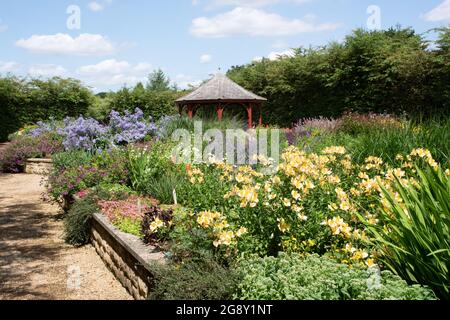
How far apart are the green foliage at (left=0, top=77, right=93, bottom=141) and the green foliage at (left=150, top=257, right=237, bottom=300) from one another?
1980cm

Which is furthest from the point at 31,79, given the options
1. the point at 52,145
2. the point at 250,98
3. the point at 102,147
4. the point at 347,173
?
the point at 347,173

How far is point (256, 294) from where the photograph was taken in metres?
2.92

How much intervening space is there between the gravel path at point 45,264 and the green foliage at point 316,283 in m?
2.32

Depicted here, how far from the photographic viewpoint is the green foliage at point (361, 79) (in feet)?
46.8

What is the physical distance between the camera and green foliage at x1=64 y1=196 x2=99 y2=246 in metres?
6.75

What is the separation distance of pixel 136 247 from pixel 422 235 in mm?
2817

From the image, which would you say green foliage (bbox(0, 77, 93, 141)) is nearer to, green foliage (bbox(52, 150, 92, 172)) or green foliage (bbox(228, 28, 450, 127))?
green foliage (bbox(228, 28, 450, 127))

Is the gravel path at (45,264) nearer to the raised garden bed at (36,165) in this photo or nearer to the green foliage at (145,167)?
the green foliage at (145,167)

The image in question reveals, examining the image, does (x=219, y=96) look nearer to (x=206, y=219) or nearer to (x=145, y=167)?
(x=145, y=167)

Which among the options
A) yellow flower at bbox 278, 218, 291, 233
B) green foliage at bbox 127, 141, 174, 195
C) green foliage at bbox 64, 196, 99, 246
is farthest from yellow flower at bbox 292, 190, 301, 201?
green foliage at bbox 127, 141, 174, 195

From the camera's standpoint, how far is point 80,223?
6.81 m

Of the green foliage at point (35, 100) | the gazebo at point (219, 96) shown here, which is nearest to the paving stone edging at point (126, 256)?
the gazebo at point (219, 96)

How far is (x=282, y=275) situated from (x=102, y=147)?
8.51 metres

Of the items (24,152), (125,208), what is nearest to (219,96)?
(24,152)
